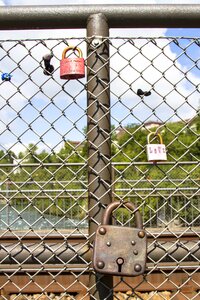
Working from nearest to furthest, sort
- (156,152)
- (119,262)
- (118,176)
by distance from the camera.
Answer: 1. (119,262)
2. (156,152)
3. (118,176)

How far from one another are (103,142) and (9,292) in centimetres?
341

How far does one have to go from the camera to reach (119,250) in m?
1.85

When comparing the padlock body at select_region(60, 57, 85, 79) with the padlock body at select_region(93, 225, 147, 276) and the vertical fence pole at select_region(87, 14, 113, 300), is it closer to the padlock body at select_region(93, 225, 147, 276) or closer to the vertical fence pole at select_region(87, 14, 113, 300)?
the vertical fence pole at select_region(87, 14, 113, 300)

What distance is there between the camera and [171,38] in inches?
83.1

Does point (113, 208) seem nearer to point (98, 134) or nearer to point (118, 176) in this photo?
point (98, 134)

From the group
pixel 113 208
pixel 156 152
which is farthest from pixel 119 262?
pixel 156 152

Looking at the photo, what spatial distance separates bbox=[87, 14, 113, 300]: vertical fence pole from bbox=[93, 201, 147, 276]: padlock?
11 cm

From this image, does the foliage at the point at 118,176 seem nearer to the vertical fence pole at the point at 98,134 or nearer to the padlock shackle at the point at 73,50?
the vertical fence pole at the point at 98,134

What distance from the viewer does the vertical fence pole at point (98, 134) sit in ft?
6.47

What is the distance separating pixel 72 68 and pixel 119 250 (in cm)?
74

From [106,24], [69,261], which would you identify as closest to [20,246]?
[69,261]

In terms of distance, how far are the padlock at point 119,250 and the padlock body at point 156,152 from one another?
0.98 ft

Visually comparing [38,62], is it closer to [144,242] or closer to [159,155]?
[159,155]

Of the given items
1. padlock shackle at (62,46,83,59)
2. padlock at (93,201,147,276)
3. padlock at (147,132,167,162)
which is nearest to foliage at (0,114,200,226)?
padlock at (147,132,167,162)
